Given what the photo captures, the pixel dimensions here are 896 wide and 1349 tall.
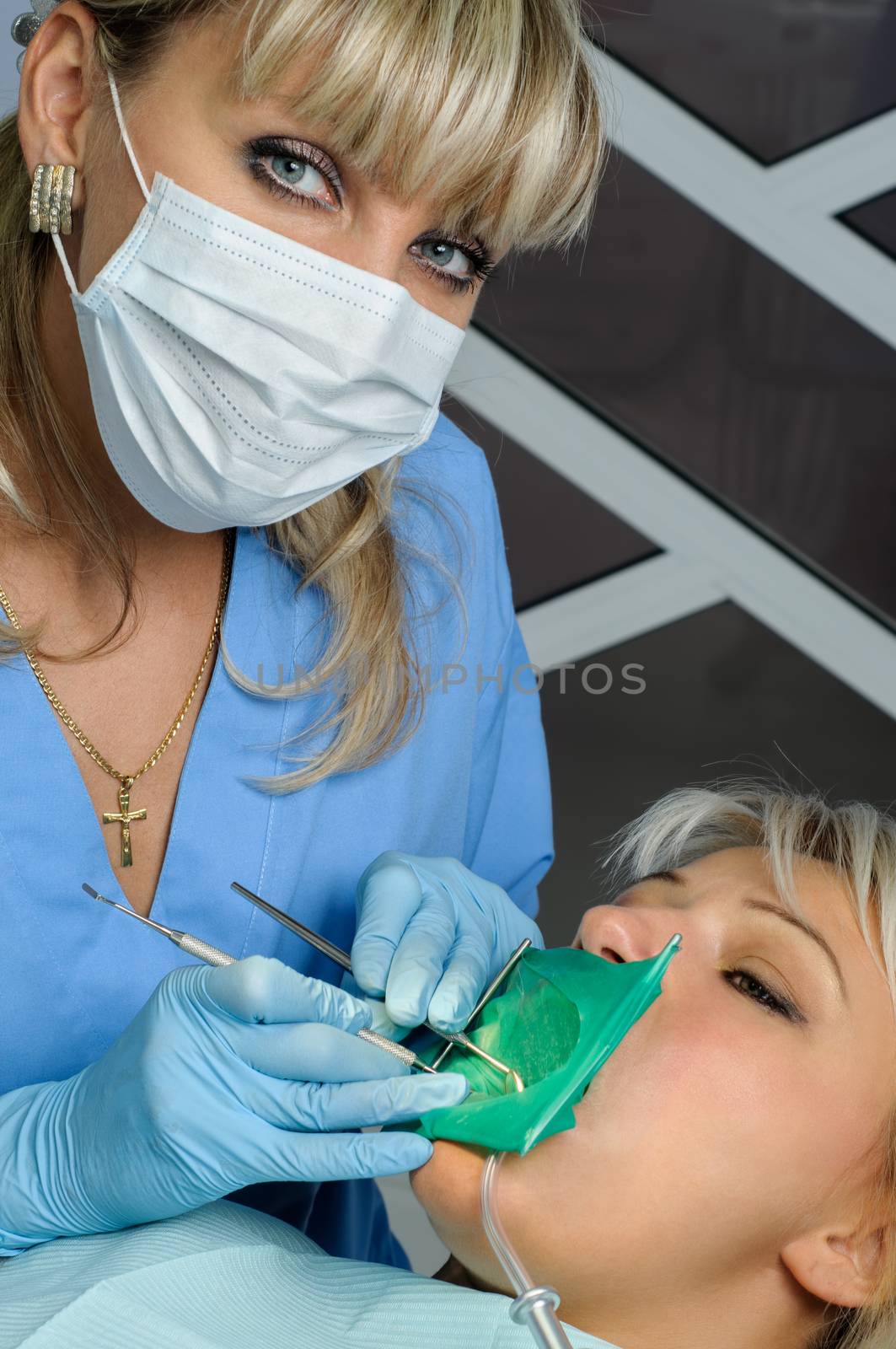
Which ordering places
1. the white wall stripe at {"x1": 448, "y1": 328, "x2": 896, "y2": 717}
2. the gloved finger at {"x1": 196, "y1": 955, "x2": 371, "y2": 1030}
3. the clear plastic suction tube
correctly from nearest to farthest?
the clear plastic suction tube < the gloved finger at {"x1": 196, "y1": 955, "x2": 371, "y2": 1030} < the white wall stripe at {"x1": 448, "y1": 328, "x2": 896, "y2": 717}

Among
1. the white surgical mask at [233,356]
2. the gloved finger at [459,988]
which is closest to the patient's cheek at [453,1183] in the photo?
the gloved finger at [459,988]

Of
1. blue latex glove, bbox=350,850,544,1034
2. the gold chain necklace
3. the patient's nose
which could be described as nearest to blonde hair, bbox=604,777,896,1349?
the patient's nose

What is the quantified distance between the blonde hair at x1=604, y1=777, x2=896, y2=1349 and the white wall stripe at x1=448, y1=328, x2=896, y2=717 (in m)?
0.96

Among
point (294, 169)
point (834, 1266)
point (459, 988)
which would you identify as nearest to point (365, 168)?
point (294, 169)

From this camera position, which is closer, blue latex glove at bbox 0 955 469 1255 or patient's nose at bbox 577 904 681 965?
blue latex glove at bbox 0 955 469 1255

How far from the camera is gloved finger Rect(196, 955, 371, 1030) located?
107 centimetres

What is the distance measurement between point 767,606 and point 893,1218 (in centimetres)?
165

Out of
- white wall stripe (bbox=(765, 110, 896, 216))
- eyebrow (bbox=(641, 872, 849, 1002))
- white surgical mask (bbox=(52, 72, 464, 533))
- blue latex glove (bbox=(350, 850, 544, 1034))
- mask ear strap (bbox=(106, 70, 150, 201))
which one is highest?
white wall stripe (bbox=(765, 110, 896, 216))

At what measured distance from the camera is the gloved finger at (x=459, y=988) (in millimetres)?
1193

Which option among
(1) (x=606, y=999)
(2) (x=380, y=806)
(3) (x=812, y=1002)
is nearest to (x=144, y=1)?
(2) (x=380, y=806)

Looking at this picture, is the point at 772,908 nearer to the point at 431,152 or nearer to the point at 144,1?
the point at 431,152

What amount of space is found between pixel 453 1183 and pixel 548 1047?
0.14 m

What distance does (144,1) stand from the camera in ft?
3.63

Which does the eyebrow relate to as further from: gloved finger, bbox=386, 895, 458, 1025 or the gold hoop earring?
the gold hoop earring
